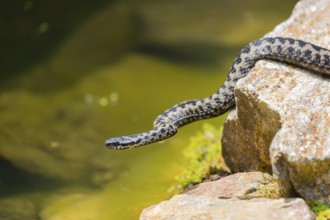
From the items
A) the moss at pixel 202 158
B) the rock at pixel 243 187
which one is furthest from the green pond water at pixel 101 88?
the rock at pixel 243 187

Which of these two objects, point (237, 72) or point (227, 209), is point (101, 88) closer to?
point (237, 72)


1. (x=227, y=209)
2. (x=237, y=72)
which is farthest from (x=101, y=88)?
(x=227, y=209)

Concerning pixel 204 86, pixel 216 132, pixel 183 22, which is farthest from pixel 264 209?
pixel 183 22

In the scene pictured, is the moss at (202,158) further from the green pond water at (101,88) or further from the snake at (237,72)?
the snake at (237,72)

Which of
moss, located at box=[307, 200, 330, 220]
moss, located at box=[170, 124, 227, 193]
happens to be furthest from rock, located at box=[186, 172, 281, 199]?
moss, located at box=[170, 124, 227, 193]

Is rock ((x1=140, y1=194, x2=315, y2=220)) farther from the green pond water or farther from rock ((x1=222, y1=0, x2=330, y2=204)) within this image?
the green pond water

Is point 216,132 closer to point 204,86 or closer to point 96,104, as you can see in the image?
point 204,86
